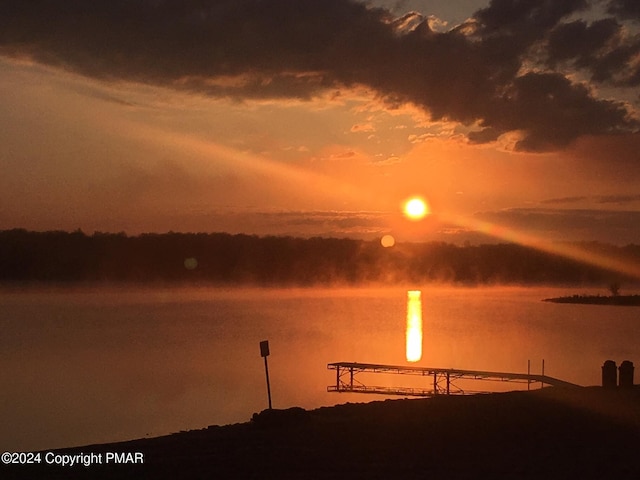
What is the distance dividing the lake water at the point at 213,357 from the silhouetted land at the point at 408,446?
45.7ft

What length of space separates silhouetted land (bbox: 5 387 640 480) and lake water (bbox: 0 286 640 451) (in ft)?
45.7

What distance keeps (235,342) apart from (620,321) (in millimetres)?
51652

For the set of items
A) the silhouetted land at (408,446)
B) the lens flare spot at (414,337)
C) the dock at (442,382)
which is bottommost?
the lens flare spot at (414,337)

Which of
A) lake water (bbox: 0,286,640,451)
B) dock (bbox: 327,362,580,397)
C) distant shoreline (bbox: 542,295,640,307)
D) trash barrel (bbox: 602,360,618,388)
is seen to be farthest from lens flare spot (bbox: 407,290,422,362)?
distant shoreline (bbox: 542,295,640,307)

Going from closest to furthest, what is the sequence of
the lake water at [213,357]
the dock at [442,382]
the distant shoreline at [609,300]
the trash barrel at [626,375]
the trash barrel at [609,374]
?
the trash barrel at [626,375]
the trash barrel at [609,374]
the dock at [442,382]
the lake water at [213,357]
the distant shoreline at [609,300]

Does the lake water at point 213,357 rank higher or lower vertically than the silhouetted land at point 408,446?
lower

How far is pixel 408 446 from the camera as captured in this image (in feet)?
39.9

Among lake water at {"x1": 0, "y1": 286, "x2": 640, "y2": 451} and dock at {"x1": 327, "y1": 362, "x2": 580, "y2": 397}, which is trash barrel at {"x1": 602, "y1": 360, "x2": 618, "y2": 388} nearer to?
dock at {"x1": 327, "y1": 362, "x2": 580, "y2": 397}

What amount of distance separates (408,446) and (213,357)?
4280cm

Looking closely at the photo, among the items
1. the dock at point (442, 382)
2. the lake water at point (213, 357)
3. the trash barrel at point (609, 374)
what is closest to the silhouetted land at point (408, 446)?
the trash barrel at point (609, 374)

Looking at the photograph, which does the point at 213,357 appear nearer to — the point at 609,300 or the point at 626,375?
the point at 626,375

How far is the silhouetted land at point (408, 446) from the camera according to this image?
10539 mm

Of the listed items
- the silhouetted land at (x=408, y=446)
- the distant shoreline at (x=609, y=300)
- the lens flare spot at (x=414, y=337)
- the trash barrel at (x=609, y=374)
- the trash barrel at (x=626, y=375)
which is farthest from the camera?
the distant shoreline at (x=609, y=300)

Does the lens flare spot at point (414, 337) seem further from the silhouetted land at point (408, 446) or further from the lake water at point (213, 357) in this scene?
the silhouetted land at point (408, 446)
